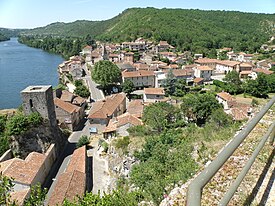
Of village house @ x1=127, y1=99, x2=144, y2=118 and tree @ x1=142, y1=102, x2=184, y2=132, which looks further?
village house @ x1=127, y1=99, x2=144, y2=118

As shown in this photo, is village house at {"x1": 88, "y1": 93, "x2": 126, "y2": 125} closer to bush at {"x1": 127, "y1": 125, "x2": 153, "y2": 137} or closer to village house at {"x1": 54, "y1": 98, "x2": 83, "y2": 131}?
village house at {"x1": 54, "y1": 98, "x2": 83, "y2": 131}

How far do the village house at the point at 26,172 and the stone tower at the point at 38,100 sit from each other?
3.73m

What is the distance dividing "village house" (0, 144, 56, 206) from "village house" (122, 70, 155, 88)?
90.2ft

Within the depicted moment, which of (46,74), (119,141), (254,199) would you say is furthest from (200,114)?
(46,74)

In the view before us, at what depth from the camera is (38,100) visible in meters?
22.2

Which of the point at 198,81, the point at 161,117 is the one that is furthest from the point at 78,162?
the point at 198,81

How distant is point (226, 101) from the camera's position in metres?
34.8

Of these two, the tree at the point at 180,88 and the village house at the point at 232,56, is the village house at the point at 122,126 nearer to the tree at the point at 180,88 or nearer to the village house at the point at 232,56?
the tree at the point at 180,88

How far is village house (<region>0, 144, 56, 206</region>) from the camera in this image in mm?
16470

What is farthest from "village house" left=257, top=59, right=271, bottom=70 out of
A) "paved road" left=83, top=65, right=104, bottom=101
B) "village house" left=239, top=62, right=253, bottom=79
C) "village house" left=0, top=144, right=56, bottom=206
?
"village house" left=0, top=144, right=56, bottom=206

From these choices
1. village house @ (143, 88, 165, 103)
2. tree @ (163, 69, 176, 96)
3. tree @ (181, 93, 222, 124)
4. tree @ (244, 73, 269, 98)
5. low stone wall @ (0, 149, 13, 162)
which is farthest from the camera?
tree @ (163, 69, 176, 96)

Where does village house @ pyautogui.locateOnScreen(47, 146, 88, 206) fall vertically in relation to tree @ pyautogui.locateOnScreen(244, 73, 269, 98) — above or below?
below

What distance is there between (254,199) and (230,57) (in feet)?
255

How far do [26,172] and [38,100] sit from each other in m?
6.68
